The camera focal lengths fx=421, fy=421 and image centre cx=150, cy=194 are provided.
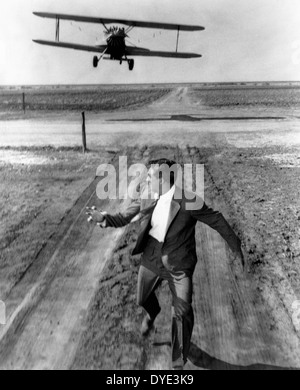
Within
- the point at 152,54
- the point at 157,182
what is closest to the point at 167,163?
the point at 157,182

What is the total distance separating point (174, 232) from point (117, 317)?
1.57 metres

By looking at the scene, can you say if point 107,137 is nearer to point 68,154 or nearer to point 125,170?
point 68,154

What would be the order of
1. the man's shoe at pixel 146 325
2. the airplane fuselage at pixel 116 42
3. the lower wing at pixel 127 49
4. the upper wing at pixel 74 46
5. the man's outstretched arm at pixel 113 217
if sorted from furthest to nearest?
the lower wing at pixel 127 49 → the upper wing at pixel 74 46 → the airplane fuselage at pixel 116 42 → the man's shoe at pixel 146 325 → the man's outstretched arm at pixel 113 217

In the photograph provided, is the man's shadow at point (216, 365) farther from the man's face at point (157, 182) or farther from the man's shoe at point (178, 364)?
the man's face at point (157, 182)

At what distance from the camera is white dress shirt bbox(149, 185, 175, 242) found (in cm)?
386

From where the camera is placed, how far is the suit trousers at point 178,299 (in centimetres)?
383

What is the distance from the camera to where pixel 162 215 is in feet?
12.7

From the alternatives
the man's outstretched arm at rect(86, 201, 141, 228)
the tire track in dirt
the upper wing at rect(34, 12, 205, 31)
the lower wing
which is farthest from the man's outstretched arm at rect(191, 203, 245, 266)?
the lower wing

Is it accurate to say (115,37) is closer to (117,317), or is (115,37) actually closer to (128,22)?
(128,22)

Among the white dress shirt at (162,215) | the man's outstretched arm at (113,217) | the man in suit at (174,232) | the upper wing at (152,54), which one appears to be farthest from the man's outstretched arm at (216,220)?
the upper wing at (152,54)

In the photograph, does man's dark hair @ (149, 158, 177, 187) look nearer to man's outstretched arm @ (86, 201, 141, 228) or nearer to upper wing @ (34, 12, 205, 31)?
man's outstretched arm @ (86, 201, 141, 228)

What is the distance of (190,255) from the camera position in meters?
3.92

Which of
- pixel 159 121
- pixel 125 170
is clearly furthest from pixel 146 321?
pixel 159 121

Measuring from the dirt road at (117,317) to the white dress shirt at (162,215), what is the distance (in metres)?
1.27
